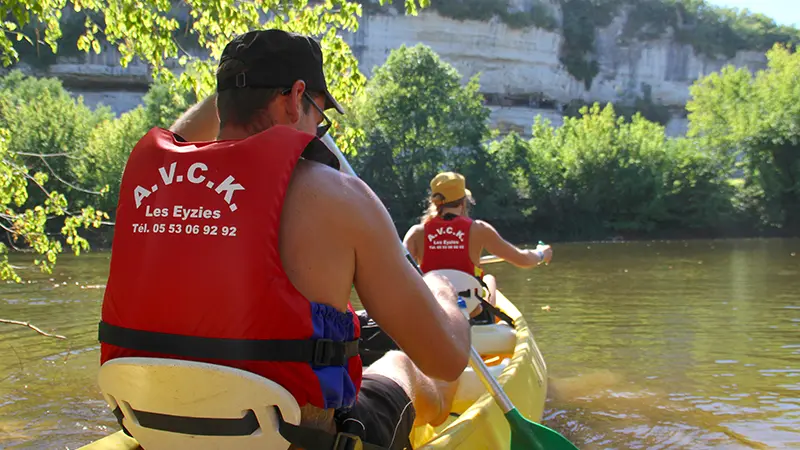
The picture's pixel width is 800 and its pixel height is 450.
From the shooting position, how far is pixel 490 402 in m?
3.02

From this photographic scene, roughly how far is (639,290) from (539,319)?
3941 mm

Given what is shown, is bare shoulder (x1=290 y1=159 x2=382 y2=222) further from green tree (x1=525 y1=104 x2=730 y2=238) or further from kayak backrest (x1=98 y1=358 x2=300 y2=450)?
green tree (x1=525 y1=104 x2=730 y2=238)

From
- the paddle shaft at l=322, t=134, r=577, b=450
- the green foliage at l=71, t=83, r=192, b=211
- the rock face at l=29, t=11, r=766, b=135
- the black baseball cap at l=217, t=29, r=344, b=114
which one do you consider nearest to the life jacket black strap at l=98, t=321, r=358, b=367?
the black baseball cap at l=217, t=29, r=344, b=114

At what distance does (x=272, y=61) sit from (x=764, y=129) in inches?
1457

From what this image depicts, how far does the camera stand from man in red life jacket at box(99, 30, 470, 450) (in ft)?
5.14

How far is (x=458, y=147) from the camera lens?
121ft

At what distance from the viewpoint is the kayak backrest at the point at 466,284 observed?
5.09 metres

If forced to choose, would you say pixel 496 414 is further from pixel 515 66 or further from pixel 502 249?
pixel 515 66

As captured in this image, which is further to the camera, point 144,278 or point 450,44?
point 450,44

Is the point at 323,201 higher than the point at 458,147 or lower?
higher

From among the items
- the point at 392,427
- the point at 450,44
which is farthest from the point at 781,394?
the point at 450,44

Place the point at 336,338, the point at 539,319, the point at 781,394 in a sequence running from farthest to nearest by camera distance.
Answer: the point at 539,319 → the point at 781,394 → the point at 336,338

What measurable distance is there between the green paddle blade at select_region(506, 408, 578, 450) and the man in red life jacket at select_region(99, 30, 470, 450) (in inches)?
38.1

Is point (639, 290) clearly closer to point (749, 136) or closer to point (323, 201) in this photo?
point (323, 201)
